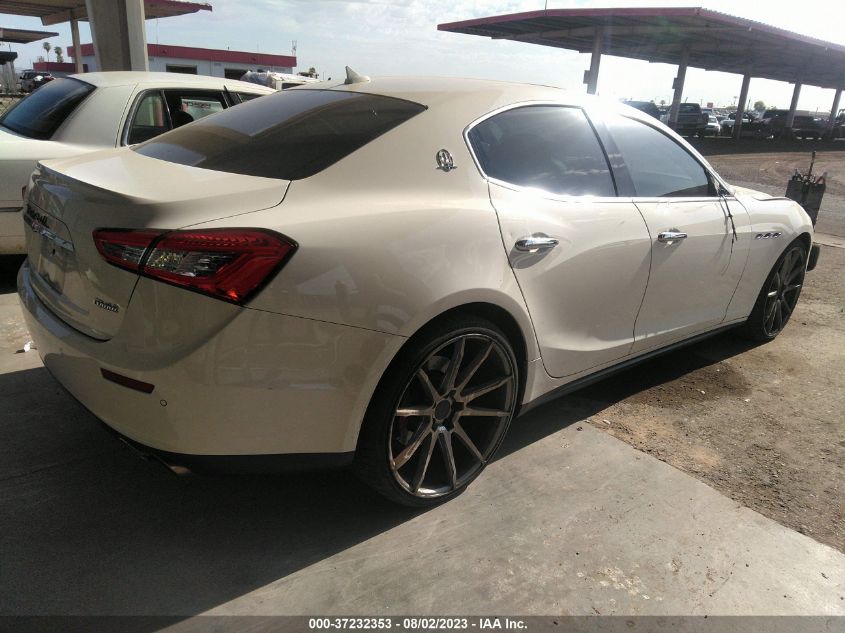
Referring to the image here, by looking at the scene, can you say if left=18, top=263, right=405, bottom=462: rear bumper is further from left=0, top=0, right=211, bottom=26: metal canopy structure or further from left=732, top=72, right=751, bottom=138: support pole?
left=732, top=72, right=751, bottom=138: support pole

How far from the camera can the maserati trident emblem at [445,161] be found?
93.9 inches

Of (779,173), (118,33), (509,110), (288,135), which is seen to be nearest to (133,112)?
(288,135)

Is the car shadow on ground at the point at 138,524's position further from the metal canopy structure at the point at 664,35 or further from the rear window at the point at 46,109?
the metal canopy structure at the point at 664,35

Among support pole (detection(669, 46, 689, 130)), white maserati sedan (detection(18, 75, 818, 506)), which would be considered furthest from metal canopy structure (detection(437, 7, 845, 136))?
white maserati sedan (detection(18, 75, 818, 506))

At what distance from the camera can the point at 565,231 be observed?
2664mm

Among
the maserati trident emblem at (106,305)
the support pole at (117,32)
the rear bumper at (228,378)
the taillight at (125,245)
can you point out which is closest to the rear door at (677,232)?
the rear bumper at (228,378)

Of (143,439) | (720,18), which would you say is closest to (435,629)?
(143,439)

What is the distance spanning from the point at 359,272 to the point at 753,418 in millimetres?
2662

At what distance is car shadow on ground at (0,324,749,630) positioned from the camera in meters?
2.02

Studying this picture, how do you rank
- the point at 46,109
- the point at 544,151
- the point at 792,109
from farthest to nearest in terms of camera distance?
the point at 792,109 → the point at 46,109 → the point at 544,151

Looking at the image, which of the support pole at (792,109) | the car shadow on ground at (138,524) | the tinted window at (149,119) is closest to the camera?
the car shadow on ground at (138,524)

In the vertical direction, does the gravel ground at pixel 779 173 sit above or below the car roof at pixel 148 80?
below

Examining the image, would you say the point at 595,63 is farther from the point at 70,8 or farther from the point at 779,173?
the point at 70,8

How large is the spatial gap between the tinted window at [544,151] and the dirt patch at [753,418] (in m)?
1.30
